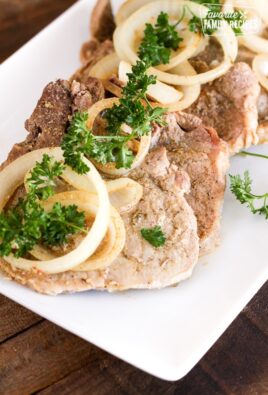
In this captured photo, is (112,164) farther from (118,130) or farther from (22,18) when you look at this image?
(22,18)

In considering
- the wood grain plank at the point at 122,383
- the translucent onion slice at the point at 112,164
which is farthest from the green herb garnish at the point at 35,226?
the wood grain plank at the point at 122,383

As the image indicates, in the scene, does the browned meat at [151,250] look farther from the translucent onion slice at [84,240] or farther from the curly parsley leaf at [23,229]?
the curly parsley leaf at [23,229]

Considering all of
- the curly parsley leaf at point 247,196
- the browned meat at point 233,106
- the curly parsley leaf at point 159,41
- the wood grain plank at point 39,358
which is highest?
the curly parsley leaf at point 159,41

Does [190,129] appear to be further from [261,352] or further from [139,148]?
[261,352]

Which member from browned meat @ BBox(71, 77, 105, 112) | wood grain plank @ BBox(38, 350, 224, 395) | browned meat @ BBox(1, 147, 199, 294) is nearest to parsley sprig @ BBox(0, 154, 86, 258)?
browned meat @ BBox(1, 147, 199, 294)

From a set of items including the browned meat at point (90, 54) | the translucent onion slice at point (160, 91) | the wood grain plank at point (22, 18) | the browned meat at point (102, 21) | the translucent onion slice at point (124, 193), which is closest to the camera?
the translucent onion slice at point (124, 193)

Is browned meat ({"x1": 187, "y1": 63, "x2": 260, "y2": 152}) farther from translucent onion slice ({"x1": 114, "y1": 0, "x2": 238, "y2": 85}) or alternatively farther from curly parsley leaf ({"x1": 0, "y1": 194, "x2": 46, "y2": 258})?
curly parsley leaf ({"x1": 0, "y1": 194, "x2": 46, "y2": 258})

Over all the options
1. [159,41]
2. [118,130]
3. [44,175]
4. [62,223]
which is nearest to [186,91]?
[159,41]
